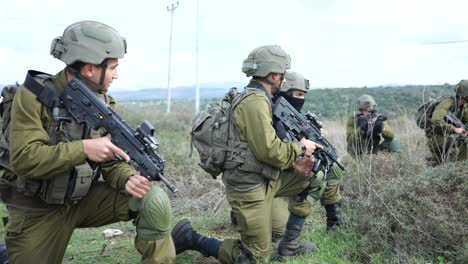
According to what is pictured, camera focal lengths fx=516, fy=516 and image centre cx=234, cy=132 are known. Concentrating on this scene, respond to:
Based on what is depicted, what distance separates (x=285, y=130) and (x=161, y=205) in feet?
5.02

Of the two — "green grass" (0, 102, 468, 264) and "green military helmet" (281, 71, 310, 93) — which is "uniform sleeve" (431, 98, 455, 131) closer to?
"green grass" (0, 102, 468, 264)

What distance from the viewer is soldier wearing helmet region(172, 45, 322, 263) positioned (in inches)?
157

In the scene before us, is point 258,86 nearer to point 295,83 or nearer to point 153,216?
point 295,83

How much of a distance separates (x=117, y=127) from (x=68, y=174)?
1.40ft

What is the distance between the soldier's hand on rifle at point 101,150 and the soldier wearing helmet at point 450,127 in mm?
5390

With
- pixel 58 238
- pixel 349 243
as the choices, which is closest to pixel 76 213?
pixel 58 238

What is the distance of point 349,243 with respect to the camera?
4.51 metres

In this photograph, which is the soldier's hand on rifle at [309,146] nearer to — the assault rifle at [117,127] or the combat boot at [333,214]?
the combat boot at [333,214]

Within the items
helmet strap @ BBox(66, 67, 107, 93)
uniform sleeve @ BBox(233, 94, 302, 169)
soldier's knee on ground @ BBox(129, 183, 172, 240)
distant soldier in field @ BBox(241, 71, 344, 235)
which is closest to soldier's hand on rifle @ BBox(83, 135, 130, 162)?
soldier's knee on ground @ BBox(129, 183, 172, 240)

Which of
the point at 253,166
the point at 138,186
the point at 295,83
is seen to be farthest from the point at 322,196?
the point at 138,186

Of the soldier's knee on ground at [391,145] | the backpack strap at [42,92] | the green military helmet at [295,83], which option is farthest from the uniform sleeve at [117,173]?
the soldier's knee on ground at [391,145]

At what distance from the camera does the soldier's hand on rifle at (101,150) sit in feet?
10.2

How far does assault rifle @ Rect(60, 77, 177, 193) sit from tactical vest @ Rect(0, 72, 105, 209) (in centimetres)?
9

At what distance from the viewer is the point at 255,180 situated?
4.16 metres
